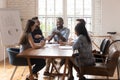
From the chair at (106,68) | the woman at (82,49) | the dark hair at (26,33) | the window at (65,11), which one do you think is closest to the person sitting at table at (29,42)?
the dark hair at (26,33)

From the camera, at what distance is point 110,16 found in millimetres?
7164

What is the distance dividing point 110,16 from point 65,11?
137 cm

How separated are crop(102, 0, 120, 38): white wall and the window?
45cm

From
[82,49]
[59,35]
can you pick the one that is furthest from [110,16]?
[82,49]

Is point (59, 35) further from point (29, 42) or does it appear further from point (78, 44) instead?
point (78, 44)

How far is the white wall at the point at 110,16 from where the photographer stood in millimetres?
7113

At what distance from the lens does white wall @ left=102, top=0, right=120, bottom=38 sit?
23.3 feet

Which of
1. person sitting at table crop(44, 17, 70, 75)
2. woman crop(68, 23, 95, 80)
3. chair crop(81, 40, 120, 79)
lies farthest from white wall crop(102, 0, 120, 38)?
chair crop(81, 40, 120, 79)

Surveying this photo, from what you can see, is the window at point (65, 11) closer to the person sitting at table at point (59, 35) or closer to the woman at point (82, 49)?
the person sitting at table at point (59, 35)

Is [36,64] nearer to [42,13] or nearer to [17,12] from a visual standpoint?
[17,12]

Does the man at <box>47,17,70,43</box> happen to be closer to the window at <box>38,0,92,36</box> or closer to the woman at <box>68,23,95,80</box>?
the woman at <box>68,23,95,80</box>

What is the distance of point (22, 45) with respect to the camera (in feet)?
→ 15.0

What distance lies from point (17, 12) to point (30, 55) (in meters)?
3.45

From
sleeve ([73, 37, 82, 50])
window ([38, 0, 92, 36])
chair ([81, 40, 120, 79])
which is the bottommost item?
chair ([81, 40, 120, 79])
